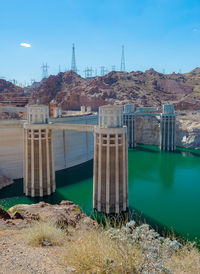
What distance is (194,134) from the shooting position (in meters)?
48.0

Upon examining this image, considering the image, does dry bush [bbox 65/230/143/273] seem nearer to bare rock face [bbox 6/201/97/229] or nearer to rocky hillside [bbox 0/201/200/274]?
rocky hillside [bbox 0/201/200/274]

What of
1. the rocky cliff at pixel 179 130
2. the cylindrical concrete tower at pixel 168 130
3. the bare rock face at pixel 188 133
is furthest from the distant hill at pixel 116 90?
the cylindrical concrete tower at pixel 168 130

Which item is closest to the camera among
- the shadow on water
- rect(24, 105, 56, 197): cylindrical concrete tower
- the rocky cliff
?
rect(24, 105, 56, 197): cylindrical concrete tower

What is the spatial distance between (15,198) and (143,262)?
19.1 meters

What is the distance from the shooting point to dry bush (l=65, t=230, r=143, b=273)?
4.68 m

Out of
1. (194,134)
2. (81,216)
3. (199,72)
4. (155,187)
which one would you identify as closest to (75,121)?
(155,187)

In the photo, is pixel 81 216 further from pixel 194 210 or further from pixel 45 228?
pixel 194 210

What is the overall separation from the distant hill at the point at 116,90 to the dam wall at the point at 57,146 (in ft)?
90.6

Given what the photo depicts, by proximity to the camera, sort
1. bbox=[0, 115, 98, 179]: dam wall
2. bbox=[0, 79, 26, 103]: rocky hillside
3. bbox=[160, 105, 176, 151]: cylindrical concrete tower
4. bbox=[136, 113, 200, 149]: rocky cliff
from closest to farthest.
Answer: bbox=[0, 115, 98, 179]: dam wall < bbox=[160, 105, 176, 151]: cylindrical concrete tower < bbox=[136, 113, 200, 149]: rocky cliff < bbox=[0, 79, 26, 103]: rocky hillside

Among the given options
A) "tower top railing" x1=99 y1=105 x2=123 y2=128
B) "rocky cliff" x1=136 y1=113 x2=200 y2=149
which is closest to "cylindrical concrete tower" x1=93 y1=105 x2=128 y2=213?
"tower top railing" x1=99 y1=105 x2=123 y2=128

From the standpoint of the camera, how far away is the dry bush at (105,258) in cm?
468

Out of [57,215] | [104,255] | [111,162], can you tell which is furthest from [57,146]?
[104,255]

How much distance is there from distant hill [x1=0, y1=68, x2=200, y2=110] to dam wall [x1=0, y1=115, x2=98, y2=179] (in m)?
27.6

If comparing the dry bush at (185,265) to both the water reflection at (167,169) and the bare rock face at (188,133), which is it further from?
the bare rock face at (188,133)
